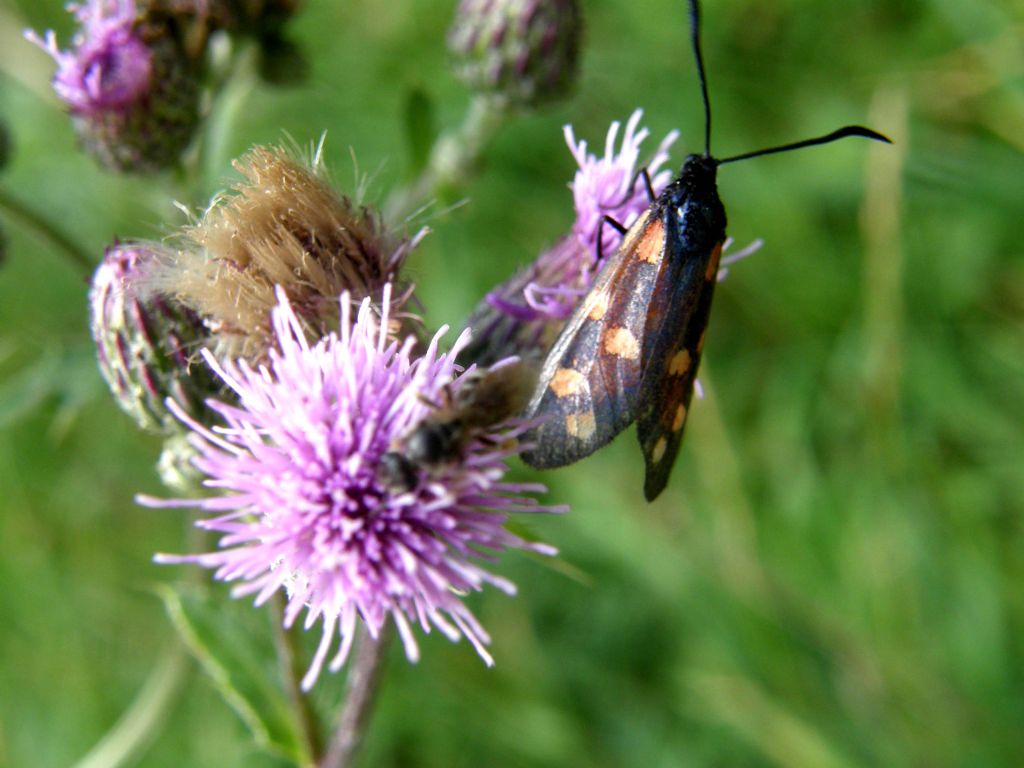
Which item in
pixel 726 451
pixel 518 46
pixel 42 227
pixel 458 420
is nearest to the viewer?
pixel 458 420

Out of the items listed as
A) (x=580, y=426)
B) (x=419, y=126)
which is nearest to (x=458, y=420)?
(x=580, y=426)

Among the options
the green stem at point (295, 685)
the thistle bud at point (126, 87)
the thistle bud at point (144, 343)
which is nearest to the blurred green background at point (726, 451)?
the thistle bud at point (126, 87)

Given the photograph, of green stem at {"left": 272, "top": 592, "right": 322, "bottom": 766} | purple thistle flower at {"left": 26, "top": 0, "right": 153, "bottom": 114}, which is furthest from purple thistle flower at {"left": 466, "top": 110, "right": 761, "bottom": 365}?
purple thistle flower at {"left": 26, "top": 0, "right": 153, "bottom": 114}

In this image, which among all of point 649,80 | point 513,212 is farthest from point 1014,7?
point 513,212

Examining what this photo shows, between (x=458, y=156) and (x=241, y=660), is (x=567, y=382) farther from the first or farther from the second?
(x=458, y=156)

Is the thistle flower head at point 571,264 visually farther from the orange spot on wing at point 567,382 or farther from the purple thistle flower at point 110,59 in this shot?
the purple thistle flower at point 110,59

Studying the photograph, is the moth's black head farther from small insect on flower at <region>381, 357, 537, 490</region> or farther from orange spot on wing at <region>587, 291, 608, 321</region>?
small insect on flower at <region>381, 357, 537, 490</region>
